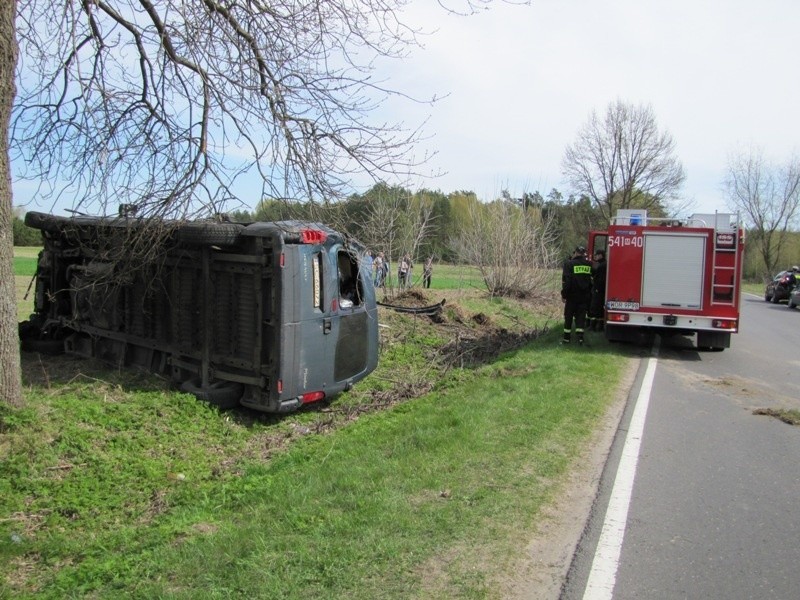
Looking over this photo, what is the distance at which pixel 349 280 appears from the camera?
348 inches

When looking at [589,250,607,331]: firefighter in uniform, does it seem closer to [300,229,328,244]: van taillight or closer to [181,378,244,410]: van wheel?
[300,229,328,244]: van taillight

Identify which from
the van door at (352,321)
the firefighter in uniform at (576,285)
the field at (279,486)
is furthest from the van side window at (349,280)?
the firefighter in uniform at (576,285)

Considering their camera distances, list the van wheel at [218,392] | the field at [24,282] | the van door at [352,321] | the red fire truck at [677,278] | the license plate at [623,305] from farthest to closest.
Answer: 1. the field at [24,282]
2. the license plate at [623,305]
3. the red fire truck at [677,278]
4. the van door at [352,321]
5. the van wheel at [218,392]

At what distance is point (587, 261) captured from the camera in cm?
1262

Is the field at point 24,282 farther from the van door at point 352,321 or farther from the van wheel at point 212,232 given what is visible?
the van door at point 352,321

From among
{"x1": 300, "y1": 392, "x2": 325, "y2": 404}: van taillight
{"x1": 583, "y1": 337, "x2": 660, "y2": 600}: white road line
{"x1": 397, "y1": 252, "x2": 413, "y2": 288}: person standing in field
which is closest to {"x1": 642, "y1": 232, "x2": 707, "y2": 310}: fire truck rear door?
{"x1": 583, "y1": 337, "x2": 660, "y2": 600}: white road line

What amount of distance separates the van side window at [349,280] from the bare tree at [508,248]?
16.5 metres

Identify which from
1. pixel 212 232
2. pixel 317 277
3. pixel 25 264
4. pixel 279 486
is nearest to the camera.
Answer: pixel 279 486

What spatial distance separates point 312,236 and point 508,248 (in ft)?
59.6

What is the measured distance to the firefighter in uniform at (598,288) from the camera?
1422 cm

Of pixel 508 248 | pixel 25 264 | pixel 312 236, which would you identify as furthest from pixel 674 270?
pixel 25 264

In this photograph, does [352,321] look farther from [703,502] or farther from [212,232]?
[703,502]

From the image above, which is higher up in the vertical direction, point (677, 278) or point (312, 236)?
point (312, 236)

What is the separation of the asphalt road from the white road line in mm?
13
